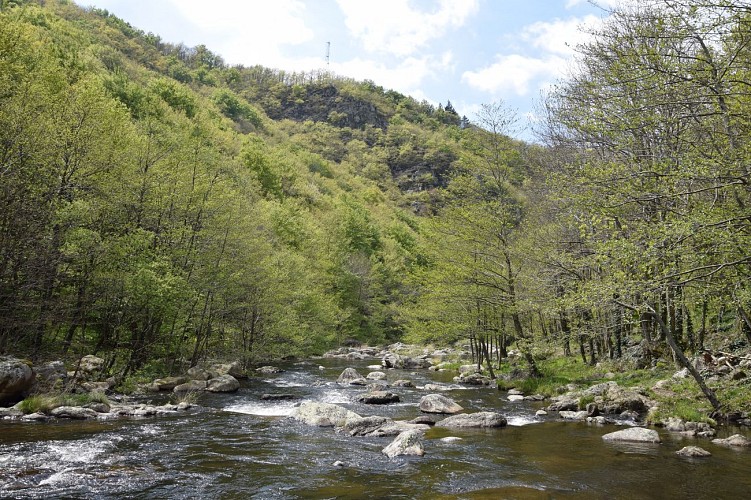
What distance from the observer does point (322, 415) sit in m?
16.2

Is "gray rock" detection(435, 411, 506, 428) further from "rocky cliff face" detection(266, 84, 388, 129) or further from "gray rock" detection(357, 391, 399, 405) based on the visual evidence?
"rocky cliff face" detection(266, 84, 388, 129)

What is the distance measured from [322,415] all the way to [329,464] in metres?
5.27

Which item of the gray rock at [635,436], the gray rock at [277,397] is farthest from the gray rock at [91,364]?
the gray rock at [635,436]

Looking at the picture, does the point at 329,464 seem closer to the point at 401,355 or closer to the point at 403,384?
the point at 403,384

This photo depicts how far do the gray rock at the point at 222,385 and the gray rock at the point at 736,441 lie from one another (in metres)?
19.0

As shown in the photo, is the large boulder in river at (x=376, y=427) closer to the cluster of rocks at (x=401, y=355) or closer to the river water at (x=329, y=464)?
the river water at (x=329, y=464)

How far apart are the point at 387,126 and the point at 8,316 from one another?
568ft

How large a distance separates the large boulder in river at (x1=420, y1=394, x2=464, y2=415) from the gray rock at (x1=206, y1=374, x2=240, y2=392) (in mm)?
9726

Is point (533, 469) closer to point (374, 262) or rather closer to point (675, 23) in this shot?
point (675, 23)

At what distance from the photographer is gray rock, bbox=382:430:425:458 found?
465 inches

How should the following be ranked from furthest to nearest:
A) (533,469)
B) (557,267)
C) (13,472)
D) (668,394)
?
(557,267) < (668,394) < (533,469) < (13,472)

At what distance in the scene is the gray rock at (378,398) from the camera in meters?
20.4

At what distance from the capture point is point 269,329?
31.1 m

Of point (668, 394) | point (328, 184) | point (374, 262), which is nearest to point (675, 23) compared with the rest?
point (668, 394)
